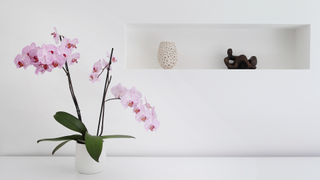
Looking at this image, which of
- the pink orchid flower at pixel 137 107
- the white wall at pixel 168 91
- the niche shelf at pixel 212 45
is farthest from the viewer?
the niche shelf at pixel 212 45

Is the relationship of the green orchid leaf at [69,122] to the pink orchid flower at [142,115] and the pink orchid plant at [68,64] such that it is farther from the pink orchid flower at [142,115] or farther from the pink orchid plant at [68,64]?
the pink orchid flower at [142,115]

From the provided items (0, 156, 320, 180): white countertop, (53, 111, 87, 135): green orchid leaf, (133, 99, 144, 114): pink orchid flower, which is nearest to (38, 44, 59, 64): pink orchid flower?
(53, 111, 87, 135): green orchid leaf

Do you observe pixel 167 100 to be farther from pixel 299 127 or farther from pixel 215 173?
pixel 299 127

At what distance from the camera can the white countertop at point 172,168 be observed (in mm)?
942

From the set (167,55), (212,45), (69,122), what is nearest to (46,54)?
(69,122)

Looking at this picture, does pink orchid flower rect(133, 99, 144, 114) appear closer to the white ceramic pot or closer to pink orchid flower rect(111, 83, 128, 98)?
pink orchid flower rect(111, 83, 128, 98)

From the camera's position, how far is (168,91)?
3.97ft

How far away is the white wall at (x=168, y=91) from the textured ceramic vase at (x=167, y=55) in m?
0.05

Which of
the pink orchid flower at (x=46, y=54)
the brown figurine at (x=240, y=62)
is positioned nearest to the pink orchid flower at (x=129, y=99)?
the pink orchid flower at (x=46, y=54)

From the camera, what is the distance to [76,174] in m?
0.95

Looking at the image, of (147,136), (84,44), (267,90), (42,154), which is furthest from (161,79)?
(42,154)

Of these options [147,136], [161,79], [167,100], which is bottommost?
[147,136]

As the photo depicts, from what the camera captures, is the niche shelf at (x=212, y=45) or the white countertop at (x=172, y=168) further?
the niche shelf at (x=212, y=45)

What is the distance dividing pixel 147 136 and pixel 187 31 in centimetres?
62
